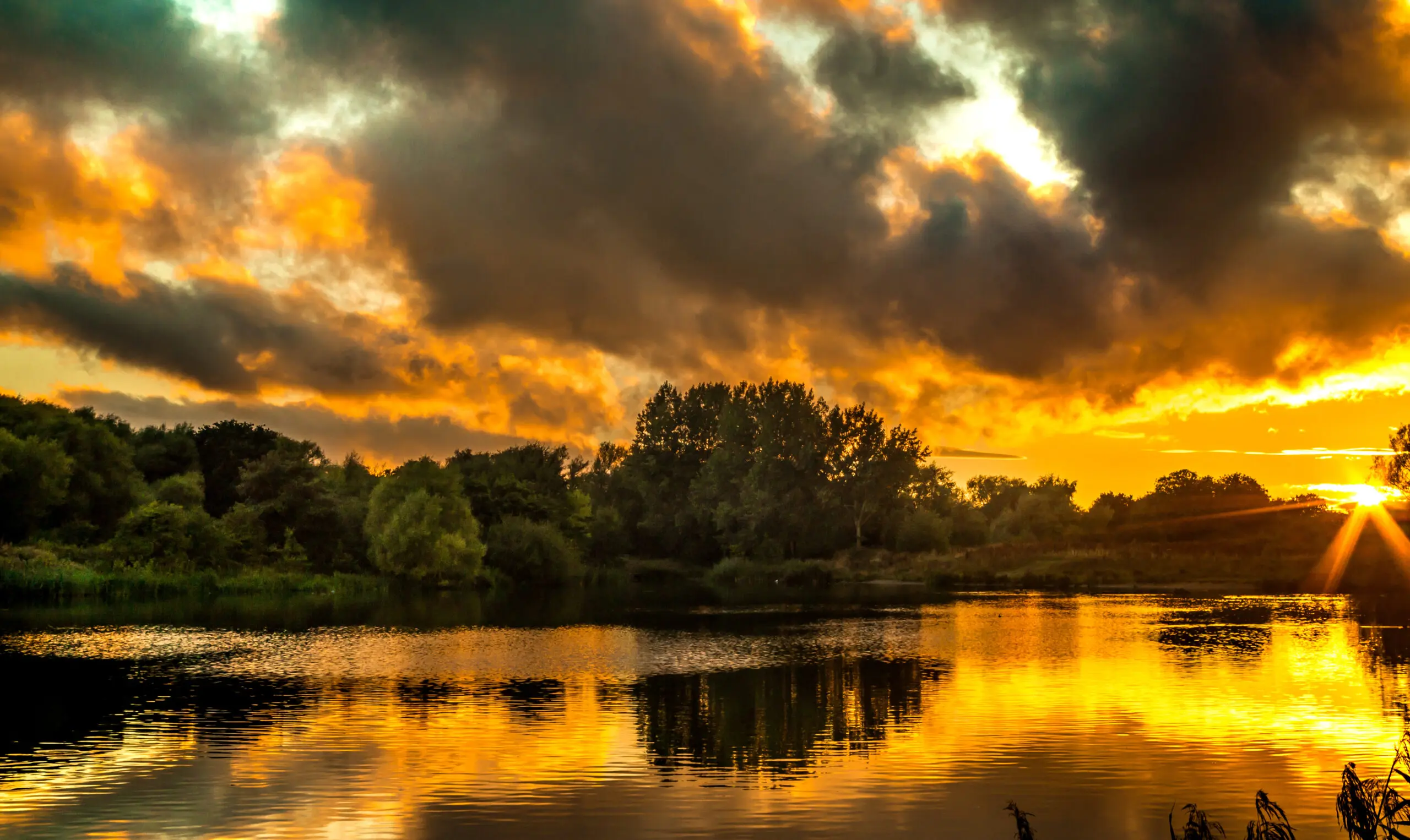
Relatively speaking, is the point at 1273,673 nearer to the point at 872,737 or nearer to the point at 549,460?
the point at 872,737

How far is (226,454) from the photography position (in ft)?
392

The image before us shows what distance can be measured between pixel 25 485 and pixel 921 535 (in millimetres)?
97641

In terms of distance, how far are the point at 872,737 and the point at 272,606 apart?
60924 mm

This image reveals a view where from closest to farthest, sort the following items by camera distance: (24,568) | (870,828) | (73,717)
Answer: (870,828), (73,717), (24,568)

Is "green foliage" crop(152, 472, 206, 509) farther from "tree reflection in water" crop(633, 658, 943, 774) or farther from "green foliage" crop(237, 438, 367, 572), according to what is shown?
"tree reflection in water" crop(633, 658, 943, 774)

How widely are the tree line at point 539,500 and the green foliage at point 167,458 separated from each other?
0.20 m

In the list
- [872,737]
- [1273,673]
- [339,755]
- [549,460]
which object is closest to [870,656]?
[1273,673]

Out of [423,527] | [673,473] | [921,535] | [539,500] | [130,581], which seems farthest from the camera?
[673,473]

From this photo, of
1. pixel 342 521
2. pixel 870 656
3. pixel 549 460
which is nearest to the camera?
pixel 870 656

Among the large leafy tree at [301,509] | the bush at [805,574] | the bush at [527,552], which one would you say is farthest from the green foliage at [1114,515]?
the large leafy tree at [301,509]

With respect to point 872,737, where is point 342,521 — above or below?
above

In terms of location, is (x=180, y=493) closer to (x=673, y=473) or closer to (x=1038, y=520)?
(x=673, y=473)

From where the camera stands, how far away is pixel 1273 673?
38969 millimetres

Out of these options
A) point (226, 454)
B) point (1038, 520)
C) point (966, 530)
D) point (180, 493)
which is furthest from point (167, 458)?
point (1038, 520)
